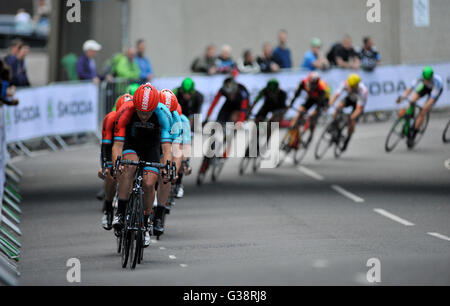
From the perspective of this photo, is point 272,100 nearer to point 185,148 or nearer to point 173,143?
point 185,148

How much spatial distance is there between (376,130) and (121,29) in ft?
25.3

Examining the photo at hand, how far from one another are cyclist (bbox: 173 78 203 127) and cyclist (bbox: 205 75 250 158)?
5.52 feet

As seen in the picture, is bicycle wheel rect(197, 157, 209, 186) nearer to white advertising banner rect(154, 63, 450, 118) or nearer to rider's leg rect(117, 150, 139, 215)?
rider's leg rect(117, 150, 139, 215)

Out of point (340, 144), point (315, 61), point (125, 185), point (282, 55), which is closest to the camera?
point (125, 185)

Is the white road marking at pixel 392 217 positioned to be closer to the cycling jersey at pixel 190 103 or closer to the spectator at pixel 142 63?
the cycling jersey at pixel 190 103

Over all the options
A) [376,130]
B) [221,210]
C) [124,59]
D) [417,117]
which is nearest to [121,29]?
[124,59]

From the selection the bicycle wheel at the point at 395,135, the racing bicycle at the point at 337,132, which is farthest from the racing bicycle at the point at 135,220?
the bicycle wheel at the point at 395,135

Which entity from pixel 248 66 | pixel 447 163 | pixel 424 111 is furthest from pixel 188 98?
pixel 248 66

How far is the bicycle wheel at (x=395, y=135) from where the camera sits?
21.0 m

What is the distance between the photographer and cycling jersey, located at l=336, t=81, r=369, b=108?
66.6ft

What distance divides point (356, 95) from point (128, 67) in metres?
5.70

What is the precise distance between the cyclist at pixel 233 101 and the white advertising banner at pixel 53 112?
13.3 feet

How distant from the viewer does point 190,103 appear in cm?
1530

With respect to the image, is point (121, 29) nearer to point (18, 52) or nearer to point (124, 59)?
point (124, 59)
